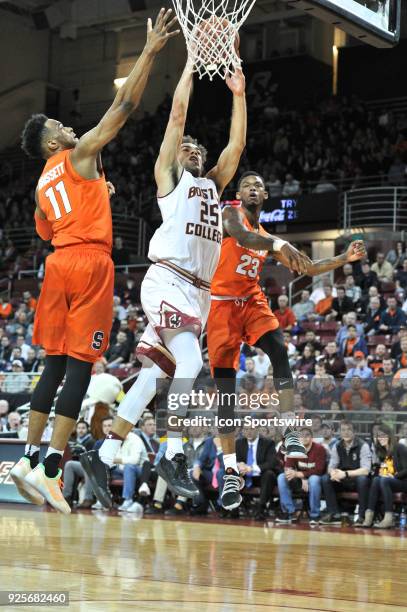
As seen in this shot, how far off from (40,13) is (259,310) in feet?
85.9

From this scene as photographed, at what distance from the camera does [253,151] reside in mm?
28688

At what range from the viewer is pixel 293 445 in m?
6.85

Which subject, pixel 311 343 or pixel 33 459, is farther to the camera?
pixel 311 343

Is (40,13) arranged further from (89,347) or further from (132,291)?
(89,347)

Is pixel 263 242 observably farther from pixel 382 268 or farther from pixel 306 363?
pixel 382 268

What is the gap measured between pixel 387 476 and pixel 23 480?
23.7 ft

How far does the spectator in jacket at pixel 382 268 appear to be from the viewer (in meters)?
18.3

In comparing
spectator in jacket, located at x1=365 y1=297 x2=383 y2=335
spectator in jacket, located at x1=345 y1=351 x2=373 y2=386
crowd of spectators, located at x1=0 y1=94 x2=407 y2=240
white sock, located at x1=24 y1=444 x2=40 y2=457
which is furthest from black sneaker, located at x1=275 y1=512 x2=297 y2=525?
crowd of spectators, located at x1=0 y1=94 x2=407 y2=240

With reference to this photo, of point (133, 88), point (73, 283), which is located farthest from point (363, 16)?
point (73, 283)

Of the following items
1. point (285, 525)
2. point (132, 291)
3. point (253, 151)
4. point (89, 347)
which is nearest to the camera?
point (89, 347)

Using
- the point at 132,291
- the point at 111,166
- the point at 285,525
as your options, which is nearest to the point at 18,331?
the point at 132,291

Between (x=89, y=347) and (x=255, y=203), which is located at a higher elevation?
Answer: (x=255, y=203)

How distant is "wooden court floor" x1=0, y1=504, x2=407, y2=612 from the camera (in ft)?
17.7

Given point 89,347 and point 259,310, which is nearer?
point 89,347
